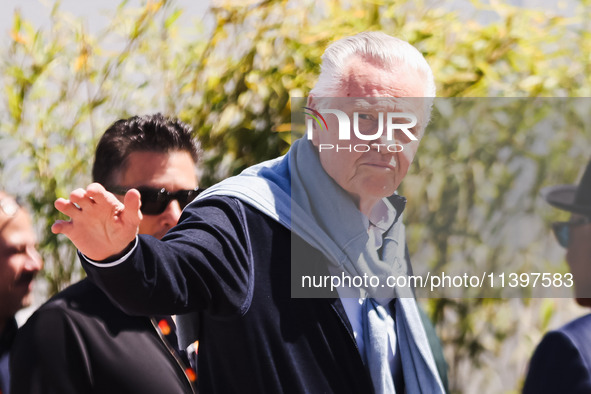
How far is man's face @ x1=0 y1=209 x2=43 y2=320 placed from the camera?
85.1 inches

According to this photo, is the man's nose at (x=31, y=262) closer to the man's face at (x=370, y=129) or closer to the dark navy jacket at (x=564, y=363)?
the man's face at (x=370, y=129)

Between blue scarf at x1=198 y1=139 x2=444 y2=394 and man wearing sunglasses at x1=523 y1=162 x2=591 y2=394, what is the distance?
0.92 ft

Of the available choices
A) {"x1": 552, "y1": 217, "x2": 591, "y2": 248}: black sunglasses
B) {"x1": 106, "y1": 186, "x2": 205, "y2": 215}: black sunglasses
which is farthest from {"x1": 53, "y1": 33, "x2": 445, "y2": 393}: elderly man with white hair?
{"x1": 106, "y1": 186, "x2": 205, "y2": 215}: black sunglasses

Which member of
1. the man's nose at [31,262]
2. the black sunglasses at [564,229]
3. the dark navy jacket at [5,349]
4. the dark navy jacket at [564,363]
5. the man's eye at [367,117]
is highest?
the man's eye at [367,117]

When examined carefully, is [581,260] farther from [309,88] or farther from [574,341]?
[309,88]

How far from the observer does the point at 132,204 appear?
1.37 metres

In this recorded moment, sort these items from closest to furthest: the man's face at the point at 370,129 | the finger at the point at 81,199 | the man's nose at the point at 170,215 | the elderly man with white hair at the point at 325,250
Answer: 1. the finger at the point at 81,199
2. the elderly man with white hair at the point at 325,250
3. the man's face at the point at 370,129
4. the man's nose at the point at 170,215

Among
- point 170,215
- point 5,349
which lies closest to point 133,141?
point 170,215

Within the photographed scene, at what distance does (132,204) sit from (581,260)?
101 centimetres

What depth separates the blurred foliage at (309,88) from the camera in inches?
96.5

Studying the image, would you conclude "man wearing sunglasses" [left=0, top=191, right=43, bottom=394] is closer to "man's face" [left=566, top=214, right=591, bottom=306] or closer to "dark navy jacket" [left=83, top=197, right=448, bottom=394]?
"dark navy jacket" [left=83, top=197, right=448, bottom=394]

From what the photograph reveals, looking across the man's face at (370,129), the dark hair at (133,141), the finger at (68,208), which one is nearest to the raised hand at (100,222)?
the finger at (68,208)

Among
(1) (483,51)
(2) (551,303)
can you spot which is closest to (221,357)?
(2) (551,303)

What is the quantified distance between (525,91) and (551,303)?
2.35 ft
